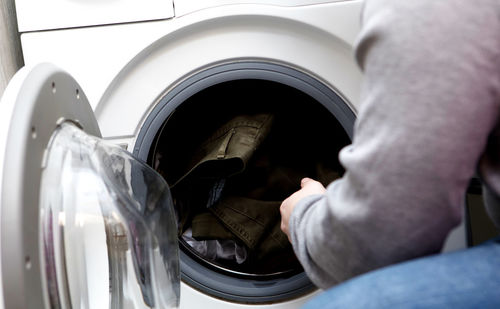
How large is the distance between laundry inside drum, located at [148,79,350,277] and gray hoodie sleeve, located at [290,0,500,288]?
45 cm

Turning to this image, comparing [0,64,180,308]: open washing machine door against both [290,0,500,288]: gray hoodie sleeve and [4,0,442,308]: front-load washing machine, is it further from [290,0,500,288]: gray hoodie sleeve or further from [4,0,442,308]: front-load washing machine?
[290,0,500,288]: gray hoodie sleeve

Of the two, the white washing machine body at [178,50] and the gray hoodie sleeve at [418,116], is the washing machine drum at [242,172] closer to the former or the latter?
the white washing machine body at [178,50]

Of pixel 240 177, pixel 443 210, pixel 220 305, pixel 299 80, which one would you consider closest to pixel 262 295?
pixel 220 305

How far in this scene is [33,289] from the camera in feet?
1.45

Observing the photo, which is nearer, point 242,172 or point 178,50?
point 178,50

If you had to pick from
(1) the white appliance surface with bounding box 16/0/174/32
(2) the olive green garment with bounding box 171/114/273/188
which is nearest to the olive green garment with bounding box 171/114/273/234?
(2) the olive green garment with bounding box 171/114/273/188

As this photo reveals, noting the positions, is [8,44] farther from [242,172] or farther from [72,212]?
[242,172]

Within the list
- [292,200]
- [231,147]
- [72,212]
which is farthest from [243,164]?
[72,212]

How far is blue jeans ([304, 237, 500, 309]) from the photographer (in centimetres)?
39

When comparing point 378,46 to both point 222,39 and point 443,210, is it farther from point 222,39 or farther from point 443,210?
point 222,39

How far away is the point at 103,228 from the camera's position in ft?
2.32

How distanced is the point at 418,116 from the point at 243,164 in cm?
50

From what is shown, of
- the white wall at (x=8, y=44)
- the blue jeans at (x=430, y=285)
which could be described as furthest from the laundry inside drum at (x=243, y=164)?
the blue jeans at (x=430, y=285)

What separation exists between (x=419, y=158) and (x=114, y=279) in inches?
19.5
